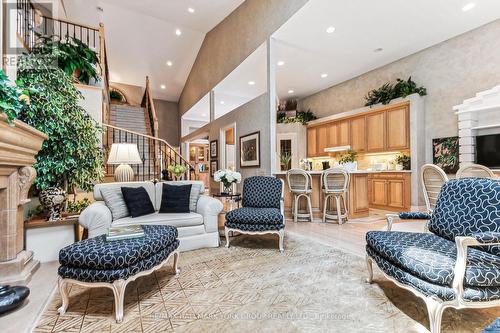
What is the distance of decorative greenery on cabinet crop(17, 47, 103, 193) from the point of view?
9.04ft

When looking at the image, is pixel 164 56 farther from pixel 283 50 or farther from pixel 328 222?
pixel 328 222

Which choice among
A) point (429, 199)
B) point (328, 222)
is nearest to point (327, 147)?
point (328, 222)

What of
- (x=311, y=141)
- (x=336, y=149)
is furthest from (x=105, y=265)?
A: (x=311, y=141)

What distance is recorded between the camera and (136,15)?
24.2 ft

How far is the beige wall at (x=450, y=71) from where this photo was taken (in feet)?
14.8

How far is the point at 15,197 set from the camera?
7.86ft

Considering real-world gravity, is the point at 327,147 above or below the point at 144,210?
above

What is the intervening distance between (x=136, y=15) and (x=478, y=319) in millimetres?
9550

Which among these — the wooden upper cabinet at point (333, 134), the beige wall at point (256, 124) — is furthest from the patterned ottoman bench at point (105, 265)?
the wooden upper cabinet at point (333, 134)

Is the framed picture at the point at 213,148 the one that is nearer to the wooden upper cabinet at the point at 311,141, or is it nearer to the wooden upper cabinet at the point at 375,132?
the wooden upper cabinet at the point at 311,141

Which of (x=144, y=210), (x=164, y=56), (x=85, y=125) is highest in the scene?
(x=164, y=56)

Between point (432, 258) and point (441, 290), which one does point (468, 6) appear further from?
point (441, 290)

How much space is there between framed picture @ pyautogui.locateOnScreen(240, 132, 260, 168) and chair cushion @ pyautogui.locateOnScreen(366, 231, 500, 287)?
12.4 feet

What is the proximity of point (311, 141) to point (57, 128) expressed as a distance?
6.99 meters
